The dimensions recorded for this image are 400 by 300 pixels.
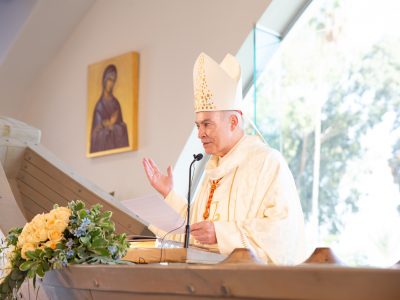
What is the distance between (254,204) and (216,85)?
703 mm

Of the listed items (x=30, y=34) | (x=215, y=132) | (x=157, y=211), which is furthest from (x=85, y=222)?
(x=30, y=34)

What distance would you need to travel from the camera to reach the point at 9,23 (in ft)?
27.9

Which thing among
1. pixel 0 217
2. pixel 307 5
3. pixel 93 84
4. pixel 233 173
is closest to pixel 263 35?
pixel 307 5

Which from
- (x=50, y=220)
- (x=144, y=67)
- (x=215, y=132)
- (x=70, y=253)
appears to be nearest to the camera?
(x=70, y=253)

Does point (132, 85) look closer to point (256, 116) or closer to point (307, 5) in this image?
point (256, 116)

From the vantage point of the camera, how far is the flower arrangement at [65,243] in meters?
2.58

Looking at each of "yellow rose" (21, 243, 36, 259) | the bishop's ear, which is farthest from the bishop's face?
"yellow rose" (21, 243, 36, 259)

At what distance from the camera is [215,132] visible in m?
3.75

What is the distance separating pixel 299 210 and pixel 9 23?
6.00 m

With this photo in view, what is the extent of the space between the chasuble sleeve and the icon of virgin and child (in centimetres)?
417

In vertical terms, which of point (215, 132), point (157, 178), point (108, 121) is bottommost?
point (157, 178)

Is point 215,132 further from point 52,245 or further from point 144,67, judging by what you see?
point 144,67

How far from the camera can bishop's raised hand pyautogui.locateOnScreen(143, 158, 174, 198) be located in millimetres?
3750

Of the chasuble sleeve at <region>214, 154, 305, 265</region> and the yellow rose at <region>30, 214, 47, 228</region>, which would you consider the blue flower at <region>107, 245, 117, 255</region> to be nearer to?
the yellow rose at <region>30, 214, 47, 228</region>
